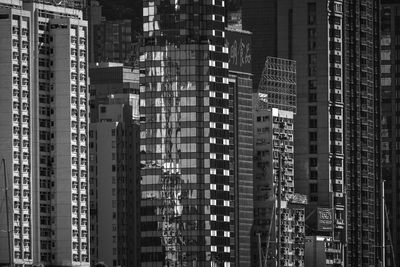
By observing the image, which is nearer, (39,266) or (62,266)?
(62,266)

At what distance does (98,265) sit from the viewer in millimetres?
86125

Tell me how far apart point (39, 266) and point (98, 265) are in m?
5.16

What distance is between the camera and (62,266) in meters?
83.7

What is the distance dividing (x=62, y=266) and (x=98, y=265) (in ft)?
9.30

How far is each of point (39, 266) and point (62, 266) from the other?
682 centimetres

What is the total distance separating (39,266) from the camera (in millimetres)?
90312
